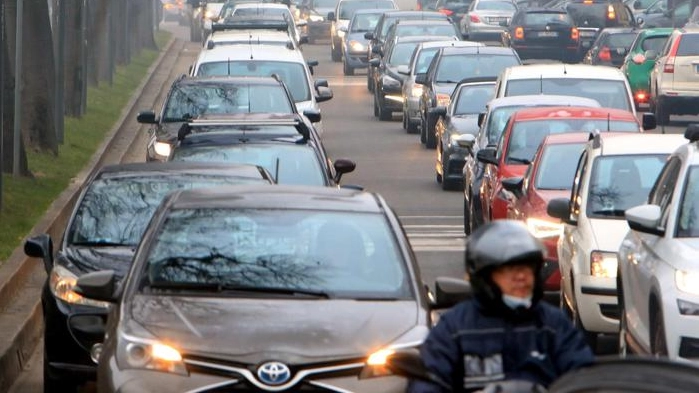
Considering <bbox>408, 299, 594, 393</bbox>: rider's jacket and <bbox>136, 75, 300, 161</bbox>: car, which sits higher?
<bbox>408, 299, 594, 393</bbox>: rider's jacket

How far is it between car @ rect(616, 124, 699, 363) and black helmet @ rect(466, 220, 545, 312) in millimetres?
3739

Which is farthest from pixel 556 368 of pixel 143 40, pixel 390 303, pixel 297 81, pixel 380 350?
pixel 143 40

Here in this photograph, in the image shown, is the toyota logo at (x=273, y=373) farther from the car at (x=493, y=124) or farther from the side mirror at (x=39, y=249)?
the car at (x=493, y=124)

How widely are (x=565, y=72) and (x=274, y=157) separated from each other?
346 inches

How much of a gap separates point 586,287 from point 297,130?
355 centimetres

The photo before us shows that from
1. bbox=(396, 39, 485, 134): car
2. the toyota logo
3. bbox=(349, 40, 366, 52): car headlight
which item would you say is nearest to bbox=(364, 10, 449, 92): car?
bbox=(349, 40, 366, 52): car headlight

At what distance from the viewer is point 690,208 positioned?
1029cm

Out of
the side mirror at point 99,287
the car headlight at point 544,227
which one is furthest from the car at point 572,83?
the side mirror at point 99,287

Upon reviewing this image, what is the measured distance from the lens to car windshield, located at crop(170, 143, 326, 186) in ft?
46.4

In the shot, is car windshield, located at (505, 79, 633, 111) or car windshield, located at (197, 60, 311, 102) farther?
car windshield, located at (197, 60, 311, 102)

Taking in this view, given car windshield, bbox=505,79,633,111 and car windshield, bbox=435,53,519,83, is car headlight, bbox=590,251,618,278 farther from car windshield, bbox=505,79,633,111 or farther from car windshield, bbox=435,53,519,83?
car windshield, bbox=435,53,519,83

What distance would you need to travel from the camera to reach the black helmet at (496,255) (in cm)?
543

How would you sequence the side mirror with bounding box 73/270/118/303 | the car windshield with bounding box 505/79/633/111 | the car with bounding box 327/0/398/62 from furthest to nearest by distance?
the car with bounding box 327/0/398/62 < the car windshield with bounding box 505/79/633/111 < the side mirror with bounding box 73/270/118/303

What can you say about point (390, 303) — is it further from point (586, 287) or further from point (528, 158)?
point (528, 158)
